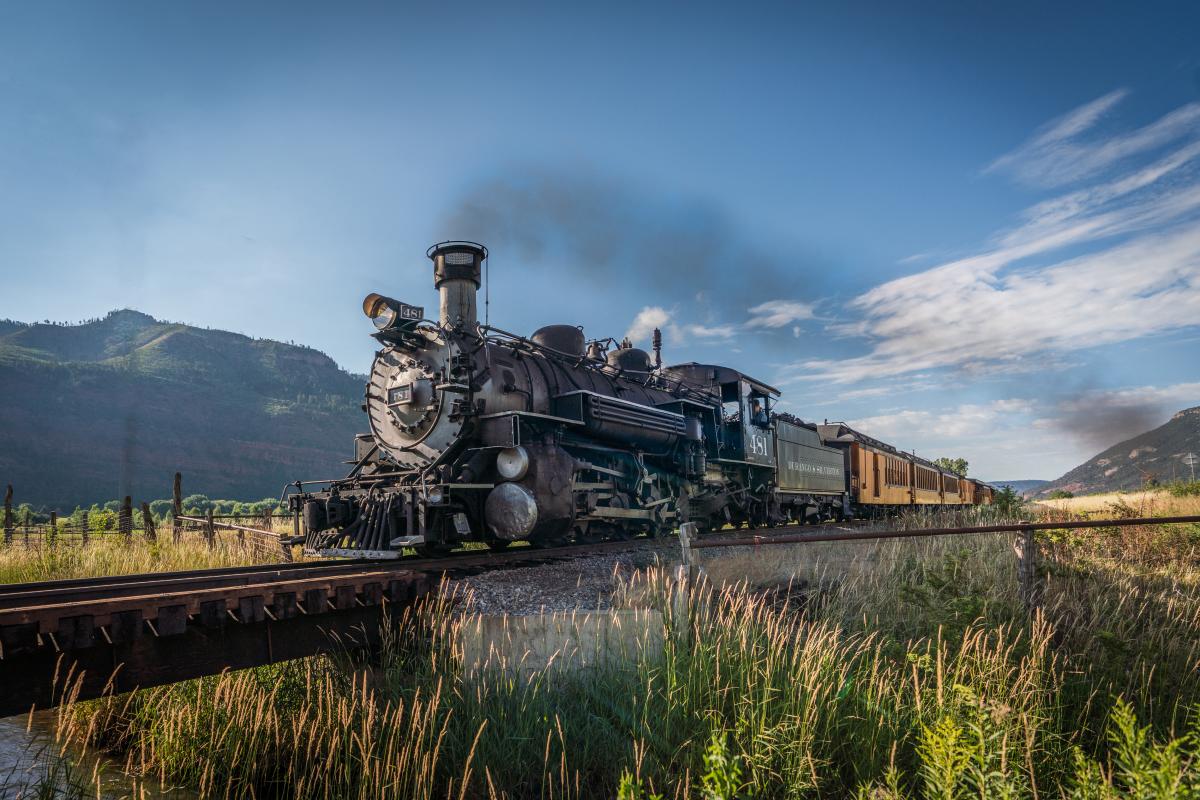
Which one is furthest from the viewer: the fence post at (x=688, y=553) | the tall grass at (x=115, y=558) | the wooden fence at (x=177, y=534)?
the wooden fence at (x=177, y=534)

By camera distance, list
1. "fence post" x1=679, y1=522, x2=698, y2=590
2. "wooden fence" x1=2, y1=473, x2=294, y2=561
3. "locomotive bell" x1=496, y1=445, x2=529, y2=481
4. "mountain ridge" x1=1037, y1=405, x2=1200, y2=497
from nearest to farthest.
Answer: "fence post" x1=679, y1=522, x2=698, y2=590 < "locomotive bell" x1=496, y1=445, x2=529, y2=481 < "wooden fence" x1=2, y1=473, x2=294, y2=561 < "mountain ridge" x1=1037, y1=405, x2=1200, y2=497

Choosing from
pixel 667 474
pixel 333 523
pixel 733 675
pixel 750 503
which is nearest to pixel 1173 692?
pixel 733 675

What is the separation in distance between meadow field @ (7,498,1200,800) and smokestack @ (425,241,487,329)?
223 inches

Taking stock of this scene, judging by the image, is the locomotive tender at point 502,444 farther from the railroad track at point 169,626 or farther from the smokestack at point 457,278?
the railroad track at point 169,626

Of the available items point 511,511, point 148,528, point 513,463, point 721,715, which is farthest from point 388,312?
point 148,528

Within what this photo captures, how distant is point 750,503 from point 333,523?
31.3 feet

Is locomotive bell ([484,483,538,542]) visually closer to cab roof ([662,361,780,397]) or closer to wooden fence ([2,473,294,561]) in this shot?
wooden fence ([2,473,294,561])

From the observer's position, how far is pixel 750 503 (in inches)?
620

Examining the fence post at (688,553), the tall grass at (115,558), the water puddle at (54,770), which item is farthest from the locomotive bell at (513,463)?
the tall grass at (115,558)

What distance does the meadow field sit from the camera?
3781 mm

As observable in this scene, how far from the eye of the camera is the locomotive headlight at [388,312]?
9.95m

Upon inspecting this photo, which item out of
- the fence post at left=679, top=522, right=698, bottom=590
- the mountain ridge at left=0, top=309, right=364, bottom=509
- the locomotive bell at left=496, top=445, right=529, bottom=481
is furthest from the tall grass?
the mountain ridge at left=0, top=309, right=364, bottom=509

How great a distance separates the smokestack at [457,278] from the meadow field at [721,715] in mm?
5665

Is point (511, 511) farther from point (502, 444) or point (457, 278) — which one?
point (457, 278)
